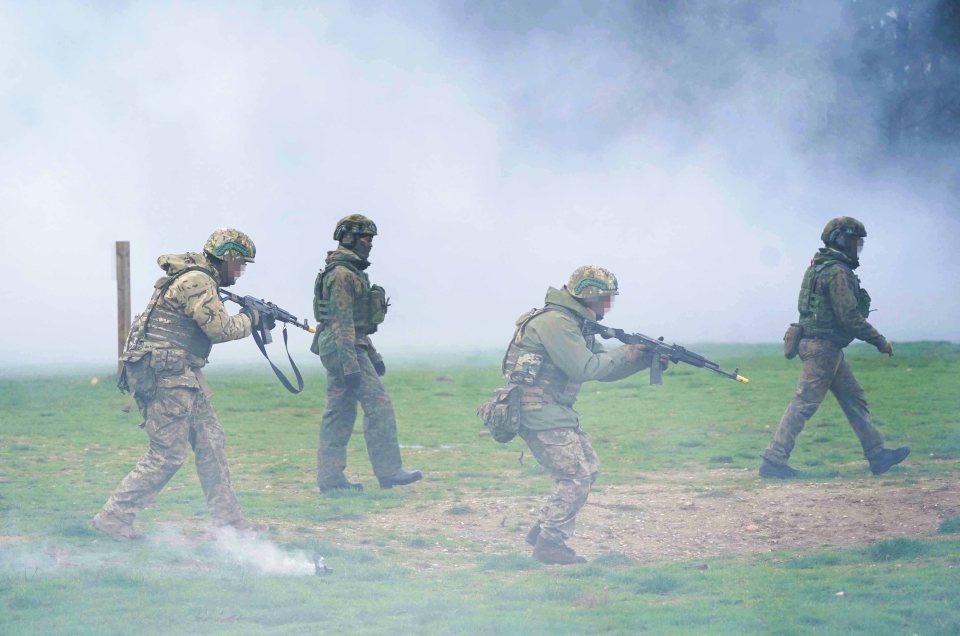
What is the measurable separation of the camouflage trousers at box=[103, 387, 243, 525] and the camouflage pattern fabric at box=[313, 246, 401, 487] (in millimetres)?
2331

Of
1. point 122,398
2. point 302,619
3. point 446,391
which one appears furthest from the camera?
point 446,391

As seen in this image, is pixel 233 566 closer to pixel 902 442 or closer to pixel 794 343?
pixel 794 343

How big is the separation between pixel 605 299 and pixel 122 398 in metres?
15.1

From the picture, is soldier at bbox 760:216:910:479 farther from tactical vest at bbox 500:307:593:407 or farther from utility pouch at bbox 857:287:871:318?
tactical vest at bbox 500:307:593:407

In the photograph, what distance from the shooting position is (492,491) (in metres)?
12.6

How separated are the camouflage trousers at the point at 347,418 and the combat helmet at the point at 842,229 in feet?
15.9

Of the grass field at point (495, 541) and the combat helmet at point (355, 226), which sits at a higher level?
the combat helmet at point (355, 226)

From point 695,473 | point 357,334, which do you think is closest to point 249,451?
point 357,334

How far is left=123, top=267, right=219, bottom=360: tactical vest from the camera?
9336mm

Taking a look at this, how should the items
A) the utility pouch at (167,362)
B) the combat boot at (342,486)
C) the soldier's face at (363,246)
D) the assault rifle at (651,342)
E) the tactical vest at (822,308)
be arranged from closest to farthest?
the assault rifle at (651,342) → the utility pouch at (167,362) → the soldier's face at (363,246) → the combat boot at (342,486) → the tactical vest at (822,308)

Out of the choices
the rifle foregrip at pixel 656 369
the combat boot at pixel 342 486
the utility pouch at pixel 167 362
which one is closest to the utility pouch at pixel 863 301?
the rifle foregrip at pixel 656 369

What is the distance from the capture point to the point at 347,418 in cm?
1209

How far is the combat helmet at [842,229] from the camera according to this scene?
12.5 m

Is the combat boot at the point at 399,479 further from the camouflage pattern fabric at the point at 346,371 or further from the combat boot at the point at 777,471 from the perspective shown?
the combat boot at the point at 777,471
